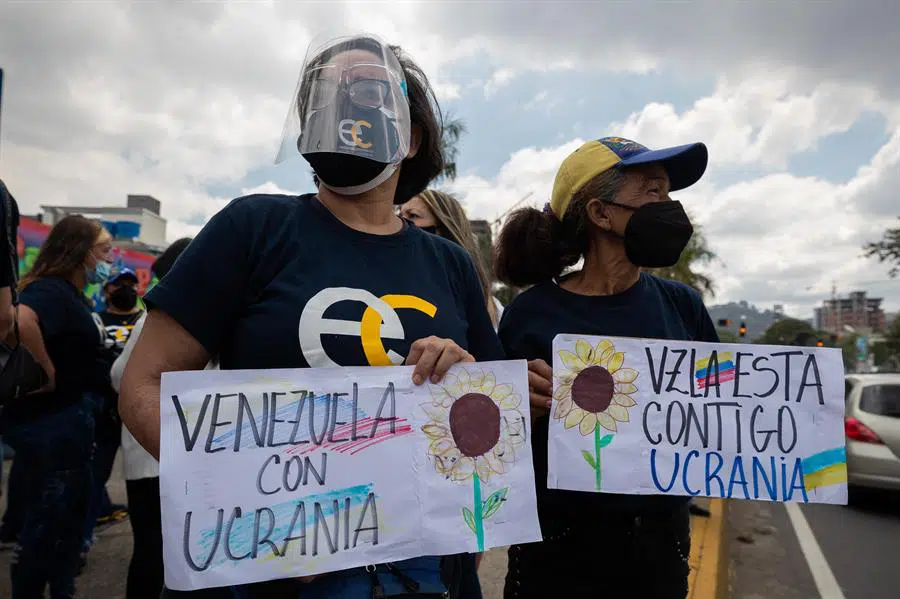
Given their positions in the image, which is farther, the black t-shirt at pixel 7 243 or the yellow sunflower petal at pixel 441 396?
the black t-shirt at pixel 7 243

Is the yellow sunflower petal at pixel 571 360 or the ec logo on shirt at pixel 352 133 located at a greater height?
the ec logo on shirt at pixel 352 133

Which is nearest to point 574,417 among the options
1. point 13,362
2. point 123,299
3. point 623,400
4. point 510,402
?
point 623,400

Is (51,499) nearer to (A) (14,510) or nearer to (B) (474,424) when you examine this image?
(A) (14,510)

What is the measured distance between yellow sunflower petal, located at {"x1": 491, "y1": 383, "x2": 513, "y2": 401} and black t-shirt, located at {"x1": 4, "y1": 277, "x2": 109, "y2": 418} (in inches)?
99.3

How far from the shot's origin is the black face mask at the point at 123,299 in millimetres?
4496

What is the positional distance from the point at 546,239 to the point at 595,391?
1.79ft

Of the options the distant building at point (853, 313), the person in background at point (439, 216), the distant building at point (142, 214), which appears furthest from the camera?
the distant building at point (853, 313)

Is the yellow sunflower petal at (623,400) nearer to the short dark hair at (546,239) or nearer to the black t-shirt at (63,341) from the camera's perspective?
the short dark hair at (546,239)

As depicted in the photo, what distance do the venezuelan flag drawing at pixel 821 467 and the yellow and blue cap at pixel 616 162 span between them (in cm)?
87

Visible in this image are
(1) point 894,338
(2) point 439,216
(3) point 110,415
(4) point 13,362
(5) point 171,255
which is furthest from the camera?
(1) point 894,338

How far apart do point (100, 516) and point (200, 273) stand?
4713 millimetres

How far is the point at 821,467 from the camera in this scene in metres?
1.66

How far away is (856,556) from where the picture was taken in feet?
16.5

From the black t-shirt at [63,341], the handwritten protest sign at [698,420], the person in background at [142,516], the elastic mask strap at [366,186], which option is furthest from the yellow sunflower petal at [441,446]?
the black t-shirt at [63,341]
